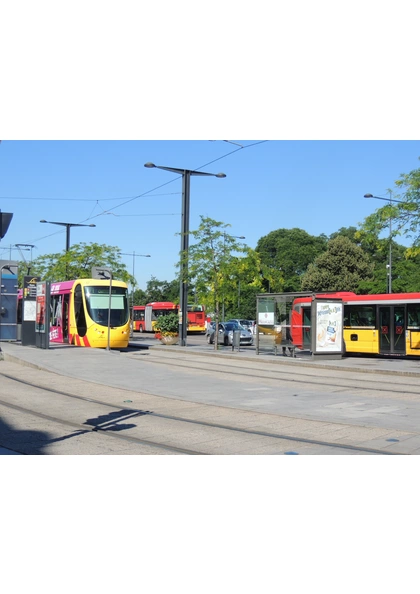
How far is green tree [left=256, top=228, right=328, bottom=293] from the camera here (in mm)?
84625

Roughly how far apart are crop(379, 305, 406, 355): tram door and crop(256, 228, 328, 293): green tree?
177ft

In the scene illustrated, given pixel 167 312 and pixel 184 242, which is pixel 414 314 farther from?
pixel 167 312

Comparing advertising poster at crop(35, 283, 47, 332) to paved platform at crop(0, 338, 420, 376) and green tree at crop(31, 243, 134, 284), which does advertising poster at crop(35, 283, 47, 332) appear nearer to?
paved platform at crop(0, 338, 420, 376)

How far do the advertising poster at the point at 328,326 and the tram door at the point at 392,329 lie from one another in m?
2.07

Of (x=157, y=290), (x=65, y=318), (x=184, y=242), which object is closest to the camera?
(x=65, y=318)

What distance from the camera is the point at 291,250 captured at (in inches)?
3361

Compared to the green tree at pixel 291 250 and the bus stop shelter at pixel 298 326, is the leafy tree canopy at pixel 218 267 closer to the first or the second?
the bus stop shelter at pixel 298 326

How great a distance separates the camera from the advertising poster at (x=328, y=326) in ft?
79.3

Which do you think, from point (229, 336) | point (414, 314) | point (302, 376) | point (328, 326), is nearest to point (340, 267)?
point (229, 336)

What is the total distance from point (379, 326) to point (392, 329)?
0.57 meters

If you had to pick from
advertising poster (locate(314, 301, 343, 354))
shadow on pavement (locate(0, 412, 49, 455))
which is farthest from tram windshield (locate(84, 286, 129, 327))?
shadow on pavement (locate(0, 412, 49, 455))
